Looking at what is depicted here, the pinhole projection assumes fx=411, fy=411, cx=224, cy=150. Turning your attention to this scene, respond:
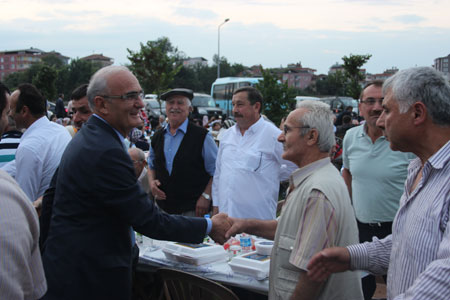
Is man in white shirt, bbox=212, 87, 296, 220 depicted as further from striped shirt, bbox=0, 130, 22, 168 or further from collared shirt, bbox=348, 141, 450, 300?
collared shirt, bbox=348, 141, 450, 300

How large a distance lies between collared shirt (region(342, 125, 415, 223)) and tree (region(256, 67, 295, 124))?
50.8 ft

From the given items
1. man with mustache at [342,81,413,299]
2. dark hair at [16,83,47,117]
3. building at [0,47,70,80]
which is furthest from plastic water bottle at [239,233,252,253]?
building at [0,47,70,80]

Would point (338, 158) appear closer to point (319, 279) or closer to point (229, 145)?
point (229, 145)

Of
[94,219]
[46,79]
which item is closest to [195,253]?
[94,219]

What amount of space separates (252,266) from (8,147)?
249 cm

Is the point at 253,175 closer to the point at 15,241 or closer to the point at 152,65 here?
the point at 15,241

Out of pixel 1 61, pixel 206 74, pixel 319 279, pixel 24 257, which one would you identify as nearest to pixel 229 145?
pixel 319 279

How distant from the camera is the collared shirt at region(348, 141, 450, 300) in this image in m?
1.45

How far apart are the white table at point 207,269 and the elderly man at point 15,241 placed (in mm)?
1719

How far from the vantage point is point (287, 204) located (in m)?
2.40

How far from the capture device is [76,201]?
2336mm

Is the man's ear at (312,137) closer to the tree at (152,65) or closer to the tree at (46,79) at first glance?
the tree at (152,65)

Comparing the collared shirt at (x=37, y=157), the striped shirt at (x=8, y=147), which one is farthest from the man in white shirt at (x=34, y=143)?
the striped shirt at (x=8, y=147)

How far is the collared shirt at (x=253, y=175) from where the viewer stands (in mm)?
4574
